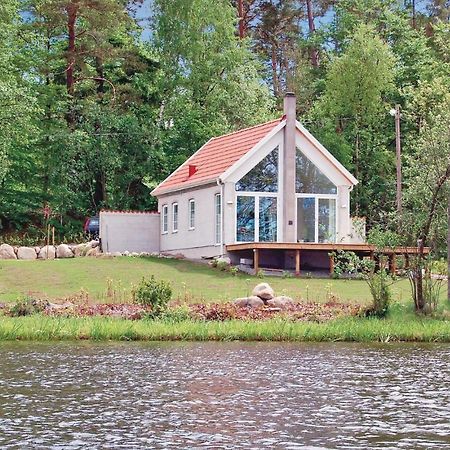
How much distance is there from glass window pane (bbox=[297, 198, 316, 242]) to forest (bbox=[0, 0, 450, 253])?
9503 millimetres

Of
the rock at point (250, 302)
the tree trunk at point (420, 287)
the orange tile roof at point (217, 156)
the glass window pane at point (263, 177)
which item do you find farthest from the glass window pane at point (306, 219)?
the tree trunk at point (420, 287)

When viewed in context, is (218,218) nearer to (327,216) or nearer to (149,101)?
(327,216)

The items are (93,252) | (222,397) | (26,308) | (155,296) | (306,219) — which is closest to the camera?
(222,397)

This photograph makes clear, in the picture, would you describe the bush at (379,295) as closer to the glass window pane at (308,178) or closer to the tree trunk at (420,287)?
the tree trunk at (420,287)

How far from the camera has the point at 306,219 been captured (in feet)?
117

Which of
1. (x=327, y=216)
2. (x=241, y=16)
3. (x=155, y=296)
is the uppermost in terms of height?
(x=241, y=16)

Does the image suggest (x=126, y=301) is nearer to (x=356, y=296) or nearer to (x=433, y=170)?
(x=356, y=296)

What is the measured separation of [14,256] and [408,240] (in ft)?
65.7

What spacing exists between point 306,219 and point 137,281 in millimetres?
8958

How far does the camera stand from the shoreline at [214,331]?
741 inches

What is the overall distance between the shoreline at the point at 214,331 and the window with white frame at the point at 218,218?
1471 centimetres

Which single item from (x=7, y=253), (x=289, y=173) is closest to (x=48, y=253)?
(x=7, y=253)

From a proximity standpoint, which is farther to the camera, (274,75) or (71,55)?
(274,75)

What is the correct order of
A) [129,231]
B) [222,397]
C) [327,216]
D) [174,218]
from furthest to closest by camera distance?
[129,231]
[174,218]
[327,216]
[222,397]
